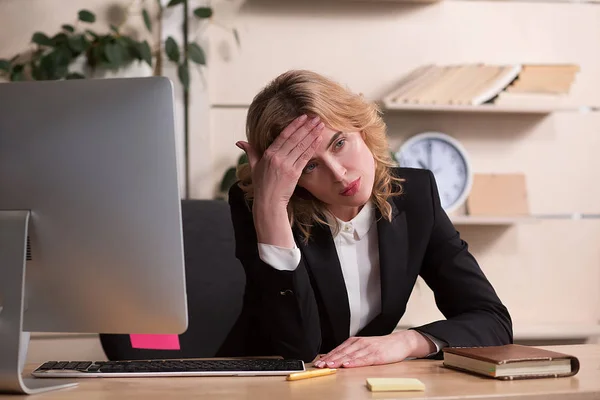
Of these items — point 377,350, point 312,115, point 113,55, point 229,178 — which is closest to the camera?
point 377,350

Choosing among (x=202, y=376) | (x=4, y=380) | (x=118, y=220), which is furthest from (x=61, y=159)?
(x=202, y=376)

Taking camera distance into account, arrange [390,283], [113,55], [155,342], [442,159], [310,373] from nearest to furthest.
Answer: [310,373]
[390,283]
[155,342]
[113,55]
[442,159]

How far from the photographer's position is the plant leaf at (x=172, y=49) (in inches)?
109

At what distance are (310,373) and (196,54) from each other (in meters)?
1.78

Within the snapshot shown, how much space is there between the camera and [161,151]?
1.11 m

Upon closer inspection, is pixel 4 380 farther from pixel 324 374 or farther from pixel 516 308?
pixel 516 308

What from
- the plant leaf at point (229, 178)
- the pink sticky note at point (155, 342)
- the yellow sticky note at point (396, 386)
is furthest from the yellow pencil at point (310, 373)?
the plant leaf at point (229, 178)

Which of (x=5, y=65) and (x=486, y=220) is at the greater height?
(x=5, y=65)

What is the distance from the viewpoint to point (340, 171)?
5.39 ft

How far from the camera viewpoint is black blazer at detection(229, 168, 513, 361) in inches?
62.2

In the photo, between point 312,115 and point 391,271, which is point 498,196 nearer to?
point 391,271

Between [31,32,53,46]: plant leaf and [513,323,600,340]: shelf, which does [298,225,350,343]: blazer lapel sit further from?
[31,32,53,46]: plant leaf

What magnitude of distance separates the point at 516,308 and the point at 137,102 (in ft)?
7.48

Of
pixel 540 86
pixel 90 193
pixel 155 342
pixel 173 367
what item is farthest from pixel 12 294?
pixel 540 86
